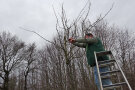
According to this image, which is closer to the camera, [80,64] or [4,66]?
[80,64]

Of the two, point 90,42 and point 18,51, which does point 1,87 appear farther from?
point 90,42

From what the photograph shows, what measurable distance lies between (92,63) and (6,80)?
23.4 meters

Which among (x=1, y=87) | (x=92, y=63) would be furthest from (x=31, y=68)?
(x=92, y=63)

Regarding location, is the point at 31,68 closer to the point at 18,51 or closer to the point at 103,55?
the point at 18,51

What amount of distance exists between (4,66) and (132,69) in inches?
796

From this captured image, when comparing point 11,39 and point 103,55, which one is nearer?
point 103,55

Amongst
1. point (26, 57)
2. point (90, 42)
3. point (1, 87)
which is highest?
point (26, 57)

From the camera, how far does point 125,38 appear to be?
20938mm

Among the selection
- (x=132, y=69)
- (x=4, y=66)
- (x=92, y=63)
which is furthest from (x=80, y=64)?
(x=4, y=66)

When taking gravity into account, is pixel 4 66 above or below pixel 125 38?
below

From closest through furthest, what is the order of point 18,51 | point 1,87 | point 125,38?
point 125,38 → point 1,87 → point 18,51

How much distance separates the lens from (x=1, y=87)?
78.9 feet

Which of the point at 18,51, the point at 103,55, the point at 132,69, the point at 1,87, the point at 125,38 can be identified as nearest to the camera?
the point at 103,55

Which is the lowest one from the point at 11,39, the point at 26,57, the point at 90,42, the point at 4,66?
the point at 90,42
